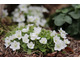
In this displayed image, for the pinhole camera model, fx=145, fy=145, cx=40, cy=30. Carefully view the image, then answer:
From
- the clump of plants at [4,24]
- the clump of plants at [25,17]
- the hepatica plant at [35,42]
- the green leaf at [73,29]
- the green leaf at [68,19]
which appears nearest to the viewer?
the hepatica plant at [35,42]

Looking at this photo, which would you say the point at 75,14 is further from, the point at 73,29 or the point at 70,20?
the point at 73,29

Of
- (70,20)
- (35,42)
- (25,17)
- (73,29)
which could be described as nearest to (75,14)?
(70,20)

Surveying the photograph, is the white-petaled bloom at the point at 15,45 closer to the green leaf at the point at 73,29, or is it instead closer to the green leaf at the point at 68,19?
the green leaf at the point at 68,19

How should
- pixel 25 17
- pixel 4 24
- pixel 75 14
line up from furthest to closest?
1. pixel 25 17
2. pixel 75 14
3. pixel 4 24

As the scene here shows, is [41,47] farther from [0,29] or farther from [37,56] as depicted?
[0,29]

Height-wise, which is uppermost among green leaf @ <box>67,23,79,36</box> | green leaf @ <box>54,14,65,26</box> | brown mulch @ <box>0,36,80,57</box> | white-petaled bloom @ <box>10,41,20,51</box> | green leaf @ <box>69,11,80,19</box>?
green leaf @ <box>69,11,80,19</box>

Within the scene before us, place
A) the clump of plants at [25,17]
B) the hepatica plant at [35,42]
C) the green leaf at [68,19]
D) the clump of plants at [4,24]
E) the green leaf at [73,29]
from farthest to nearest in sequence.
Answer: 1. the clump of plants at [25,17]
2. the green leaf at [73,29]
3. the green leaf at [68,19]
4. the clump of plants at [4,24]
5. the hepatica plant at [35,42]

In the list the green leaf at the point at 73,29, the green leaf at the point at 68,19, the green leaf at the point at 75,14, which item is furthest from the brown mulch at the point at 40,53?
the green leaf at the point at 75,14

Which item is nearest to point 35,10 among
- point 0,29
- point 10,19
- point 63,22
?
point 10,19

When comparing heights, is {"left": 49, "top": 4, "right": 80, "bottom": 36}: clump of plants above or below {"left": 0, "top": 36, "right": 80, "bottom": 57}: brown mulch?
above

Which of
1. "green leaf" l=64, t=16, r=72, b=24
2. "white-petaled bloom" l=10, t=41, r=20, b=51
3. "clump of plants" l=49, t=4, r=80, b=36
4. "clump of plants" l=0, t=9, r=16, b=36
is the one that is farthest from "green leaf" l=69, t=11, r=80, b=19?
"white-petaled bloom" l=10, t=41, r=20, b=51

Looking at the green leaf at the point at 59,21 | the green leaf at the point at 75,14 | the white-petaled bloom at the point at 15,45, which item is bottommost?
the white-petaled bloom at the point at 15,45

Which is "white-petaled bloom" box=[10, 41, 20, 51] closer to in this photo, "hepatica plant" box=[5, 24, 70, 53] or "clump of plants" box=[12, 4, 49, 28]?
"hepatica plant" box=[5, 24, 70, 53]
